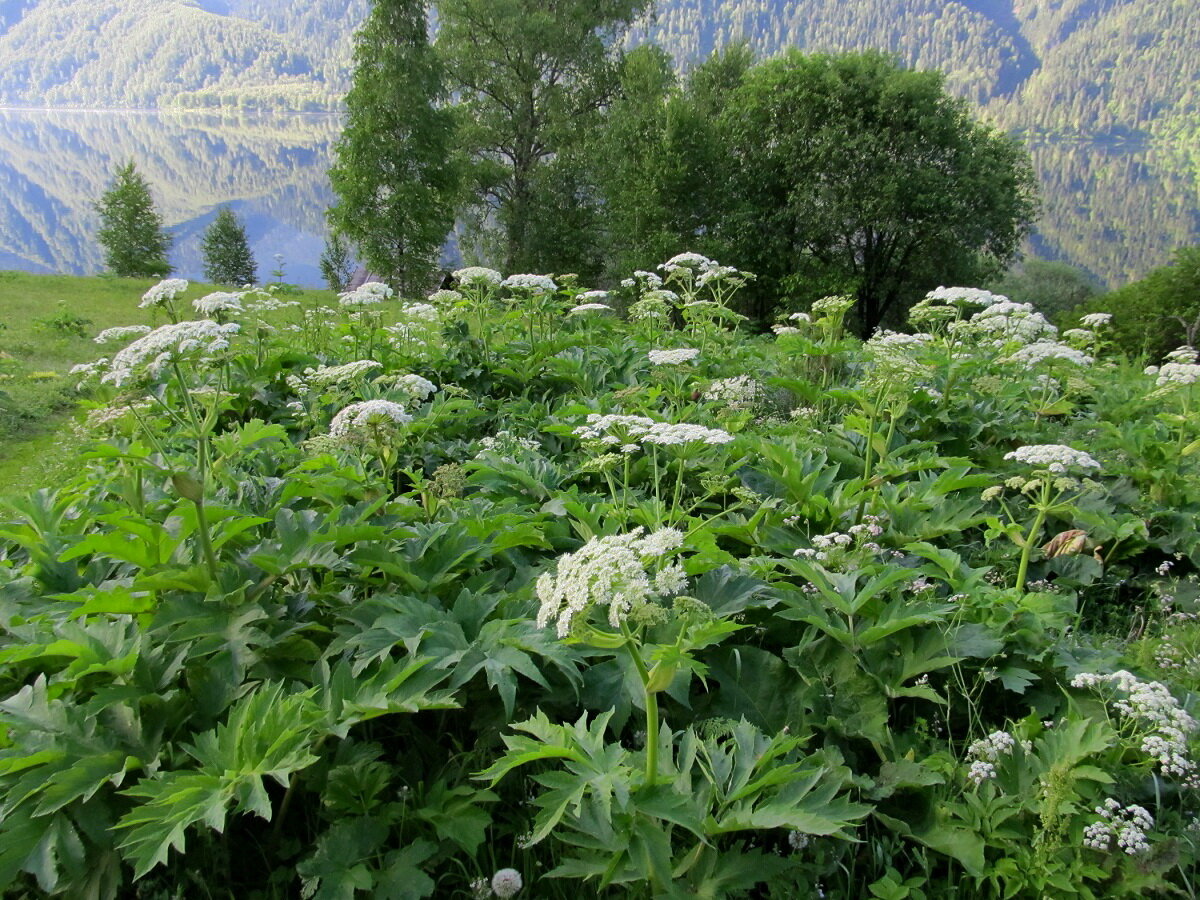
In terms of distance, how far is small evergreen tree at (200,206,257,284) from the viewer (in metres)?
62.4

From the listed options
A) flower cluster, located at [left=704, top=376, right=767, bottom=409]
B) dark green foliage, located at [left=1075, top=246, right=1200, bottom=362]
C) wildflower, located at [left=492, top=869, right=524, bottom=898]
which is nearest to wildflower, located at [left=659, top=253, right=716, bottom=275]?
flower cluster, located at [left=704, top=376, right=767, bottom=409]

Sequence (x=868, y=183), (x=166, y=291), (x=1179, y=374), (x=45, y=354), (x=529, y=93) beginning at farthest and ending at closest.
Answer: (x=529, y=93), (x=868, y=183), (x=45, y=354), (x=1179, y=374), (x=166, y=291)

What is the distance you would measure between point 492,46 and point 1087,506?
3704cm

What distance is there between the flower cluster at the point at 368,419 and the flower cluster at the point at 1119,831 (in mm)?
3110

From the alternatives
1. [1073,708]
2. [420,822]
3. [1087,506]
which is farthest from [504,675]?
[1087,506]

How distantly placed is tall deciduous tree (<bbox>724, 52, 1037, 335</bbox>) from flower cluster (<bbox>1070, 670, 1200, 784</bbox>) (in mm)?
26450

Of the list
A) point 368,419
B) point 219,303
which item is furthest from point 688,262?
point 368,419

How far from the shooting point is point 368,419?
3.28 metres

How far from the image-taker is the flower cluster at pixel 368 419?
3195mm

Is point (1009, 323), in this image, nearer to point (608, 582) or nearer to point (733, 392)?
point (733, 392)

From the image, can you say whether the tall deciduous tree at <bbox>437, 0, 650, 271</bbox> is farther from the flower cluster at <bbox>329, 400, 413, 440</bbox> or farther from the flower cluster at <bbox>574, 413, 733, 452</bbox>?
the flower cluster at <bbox>574, 413, 733, 452</bbox>

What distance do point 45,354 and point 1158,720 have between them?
1570 cm

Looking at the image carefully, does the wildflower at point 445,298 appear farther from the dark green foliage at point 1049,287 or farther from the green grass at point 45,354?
the dark green foliage at point 1049,287

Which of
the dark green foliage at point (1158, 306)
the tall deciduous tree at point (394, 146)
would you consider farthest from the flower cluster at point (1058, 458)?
the tall deciduous tree at point (394, 146)
